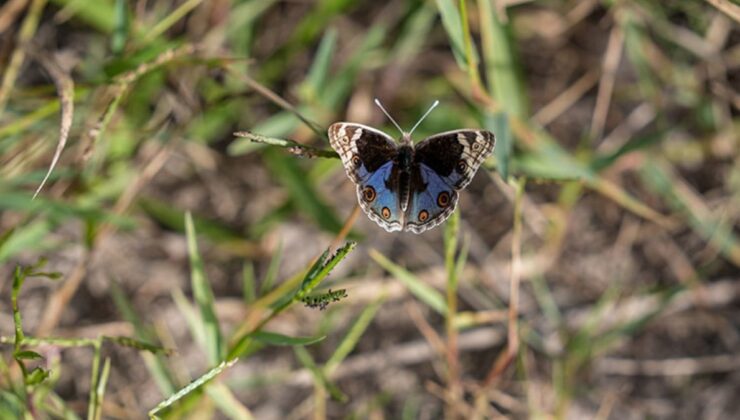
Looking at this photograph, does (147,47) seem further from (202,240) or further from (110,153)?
(202,240)

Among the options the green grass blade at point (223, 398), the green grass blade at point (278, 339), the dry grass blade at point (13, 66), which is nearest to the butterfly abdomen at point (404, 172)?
the green grass blade at point (278, 339)

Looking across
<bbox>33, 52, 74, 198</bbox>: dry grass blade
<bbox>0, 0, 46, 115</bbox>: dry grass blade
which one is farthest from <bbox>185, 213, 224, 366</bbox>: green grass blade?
<bbox>0, 0, 46, 115</bbox>: dry grass blade

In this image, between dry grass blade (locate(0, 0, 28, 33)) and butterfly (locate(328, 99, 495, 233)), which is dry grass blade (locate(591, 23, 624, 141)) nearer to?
butterfly (locate(328, 99, 495, 233))

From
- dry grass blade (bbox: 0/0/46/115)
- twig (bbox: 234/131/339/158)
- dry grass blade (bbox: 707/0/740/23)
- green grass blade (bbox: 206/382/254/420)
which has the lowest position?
green grass blade (bbox: 206/382/254/420)

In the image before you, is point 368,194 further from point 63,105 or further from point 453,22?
point 63,105

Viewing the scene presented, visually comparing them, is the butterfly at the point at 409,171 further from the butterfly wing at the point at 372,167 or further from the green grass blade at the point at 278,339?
the green grass blade at the point at 278,339

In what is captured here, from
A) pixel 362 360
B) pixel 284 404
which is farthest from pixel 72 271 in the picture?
pixel 362 360
